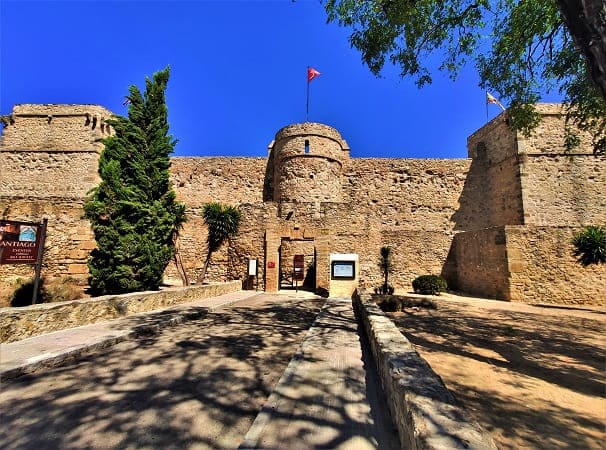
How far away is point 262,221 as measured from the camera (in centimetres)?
1437

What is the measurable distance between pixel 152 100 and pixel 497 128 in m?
20.5

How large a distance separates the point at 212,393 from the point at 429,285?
12.4 meters

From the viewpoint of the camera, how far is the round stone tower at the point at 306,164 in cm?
1842

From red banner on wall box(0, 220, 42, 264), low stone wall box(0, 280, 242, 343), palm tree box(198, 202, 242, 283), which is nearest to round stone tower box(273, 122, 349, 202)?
palm tree box(198, 202, 242, 283)

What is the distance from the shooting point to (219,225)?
14477 millimetres

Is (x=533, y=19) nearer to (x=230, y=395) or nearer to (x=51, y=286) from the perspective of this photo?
(x=230, y=395)

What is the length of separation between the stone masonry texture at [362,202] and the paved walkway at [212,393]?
23.0 ft

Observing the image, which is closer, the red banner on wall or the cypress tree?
the red banner on wall

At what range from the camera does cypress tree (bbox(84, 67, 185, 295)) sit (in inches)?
355

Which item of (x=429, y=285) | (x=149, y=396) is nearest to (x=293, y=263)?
(x=429, y=285)

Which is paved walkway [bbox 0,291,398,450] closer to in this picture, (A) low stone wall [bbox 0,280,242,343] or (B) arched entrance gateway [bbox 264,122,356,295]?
(A) low stone wall [bbox 0,280,242,343]

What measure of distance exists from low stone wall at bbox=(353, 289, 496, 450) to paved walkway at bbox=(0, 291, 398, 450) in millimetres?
295

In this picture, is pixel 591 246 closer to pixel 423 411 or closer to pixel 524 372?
pixel 524 372

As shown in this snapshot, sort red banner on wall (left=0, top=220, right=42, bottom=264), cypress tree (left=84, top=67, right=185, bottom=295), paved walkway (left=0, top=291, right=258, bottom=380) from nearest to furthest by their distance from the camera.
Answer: paved walkway (left=0, top=291, right=258, bottom=380) < red banner on wall (left=0, top=220, right=42, bottom=264) < cypress tree (left=84, top=67, right=185, bottom=295)
